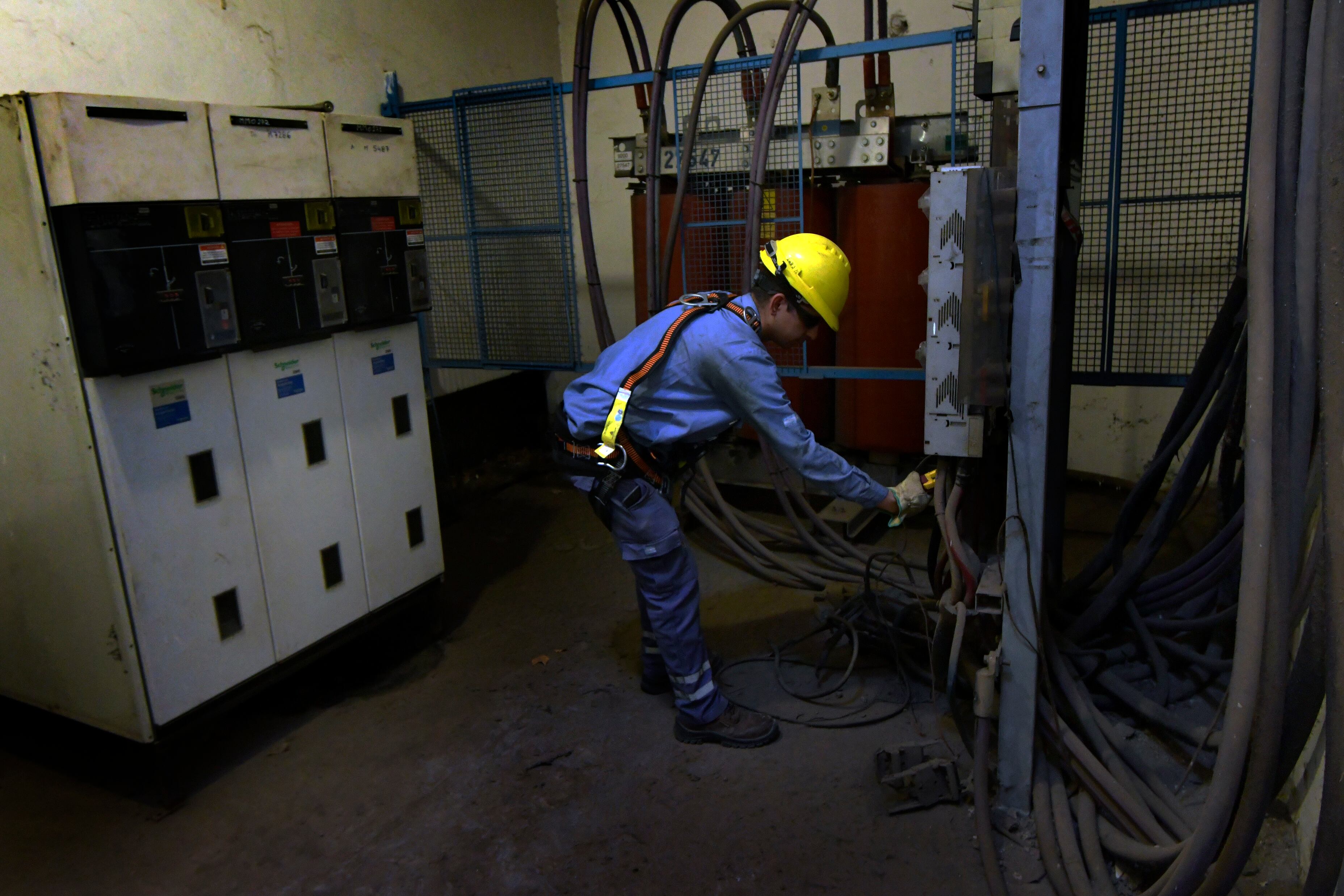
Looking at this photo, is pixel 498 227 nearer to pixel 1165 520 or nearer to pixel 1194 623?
pixel 1165 520

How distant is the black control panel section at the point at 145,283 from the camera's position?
239 cm

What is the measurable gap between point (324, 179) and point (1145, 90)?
9.86ft

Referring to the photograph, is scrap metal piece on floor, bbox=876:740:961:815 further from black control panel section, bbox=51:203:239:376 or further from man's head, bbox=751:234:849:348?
black control panel section, bbox=51:203:239:376

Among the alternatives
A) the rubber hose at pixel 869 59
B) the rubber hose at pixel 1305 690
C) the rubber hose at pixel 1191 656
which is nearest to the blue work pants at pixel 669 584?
the rubber hose at pixel 1191 656

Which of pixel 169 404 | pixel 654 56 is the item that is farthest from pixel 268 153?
pixel 654 56

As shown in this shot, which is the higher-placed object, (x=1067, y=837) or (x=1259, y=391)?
(x=1259, y=391)

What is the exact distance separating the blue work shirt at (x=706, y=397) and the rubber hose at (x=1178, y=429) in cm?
87

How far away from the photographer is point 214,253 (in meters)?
2.71

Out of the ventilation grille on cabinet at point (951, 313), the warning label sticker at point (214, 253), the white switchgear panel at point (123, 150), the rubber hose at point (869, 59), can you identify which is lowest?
the ventilation grille on cabinet at point (951, 313)

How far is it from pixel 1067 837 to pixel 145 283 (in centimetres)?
277

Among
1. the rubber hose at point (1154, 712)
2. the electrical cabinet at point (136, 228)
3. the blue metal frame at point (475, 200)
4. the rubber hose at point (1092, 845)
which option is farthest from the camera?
the blue metal frame at point (475, 200)

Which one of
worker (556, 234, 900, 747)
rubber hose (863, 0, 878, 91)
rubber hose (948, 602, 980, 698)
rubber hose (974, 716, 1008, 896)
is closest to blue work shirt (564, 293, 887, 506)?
worker (556, 234, 900, 747)

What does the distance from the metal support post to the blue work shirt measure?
52 cm

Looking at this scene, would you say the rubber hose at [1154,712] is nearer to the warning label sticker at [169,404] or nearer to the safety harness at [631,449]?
the safety harness at [631,449]
